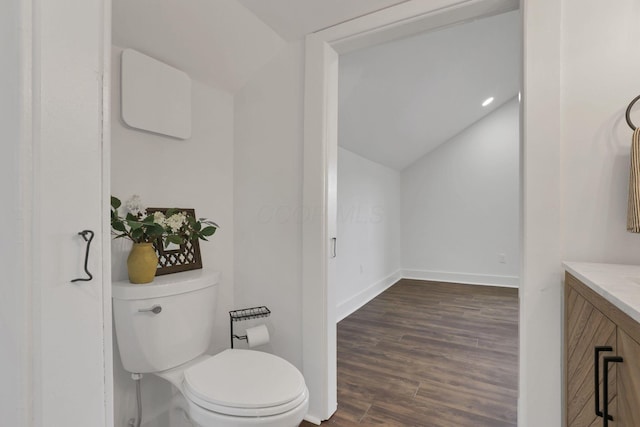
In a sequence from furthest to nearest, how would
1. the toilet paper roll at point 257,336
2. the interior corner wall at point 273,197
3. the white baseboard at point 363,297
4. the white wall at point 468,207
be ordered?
the white wall at point 468,207
the white baseboard at point 363,297
the interior corner wall at point 273,197
the toilet paper roll at point 257,336

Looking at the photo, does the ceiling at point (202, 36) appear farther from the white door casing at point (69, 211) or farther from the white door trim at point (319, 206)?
the white door casing at point (69, 211)

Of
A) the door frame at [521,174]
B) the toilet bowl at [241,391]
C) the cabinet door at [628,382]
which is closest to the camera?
the cabinet door at [628,382]

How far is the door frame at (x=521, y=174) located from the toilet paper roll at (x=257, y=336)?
0.21 meters

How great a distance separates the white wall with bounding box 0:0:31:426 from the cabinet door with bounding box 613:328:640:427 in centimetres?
128

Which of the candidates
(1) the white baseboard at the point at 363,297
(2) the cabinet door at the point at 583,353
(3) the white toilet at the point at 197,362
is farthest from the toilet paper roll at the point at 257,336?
(1) the white baseboard at the point at 363,297

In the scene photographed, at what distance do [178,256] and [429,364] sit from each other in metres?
1.82

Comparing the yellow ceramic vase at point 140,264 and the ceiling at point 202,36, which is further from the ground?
the ceiling at point 202,36

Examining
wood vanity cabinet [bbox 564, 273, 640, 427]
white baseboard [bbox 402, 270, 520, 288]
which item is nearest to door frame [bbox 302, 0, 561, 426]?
wood vanity cabinet [bbox 564, 273, 640, 427]

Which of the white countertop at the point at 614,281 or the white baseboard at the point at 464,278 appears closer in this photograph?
the white countertop at the point at 614,281

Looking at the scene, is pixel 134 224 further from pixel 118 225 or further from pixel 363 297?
pixel 363 297

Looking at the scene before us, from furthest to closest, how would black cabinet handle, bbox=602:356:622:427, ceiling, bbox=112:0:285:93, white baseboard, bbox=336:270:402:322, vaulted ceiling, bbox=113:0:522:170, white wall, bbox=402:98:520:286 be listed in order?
white wall, bbox=402:98:520:286 → white baseboard, bbox=336:270:402:322 → vaulted ceiling, bbox=113:0:522:170 → ceiling, bbox=112:0:285:93 → black cabinet handle, bbox=602:356:622:427

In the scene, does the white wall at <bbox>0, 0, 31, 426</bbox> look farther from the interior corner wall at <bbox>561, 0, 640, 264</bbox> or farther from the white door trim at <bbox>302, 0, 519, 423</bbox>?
the interior corner wall at <bbox>561, 0, 640, 264</bbox>

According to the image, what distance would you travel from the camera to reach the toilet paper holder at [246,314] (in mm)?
1681

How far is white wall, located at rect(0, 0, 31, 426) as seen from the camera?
66cm
